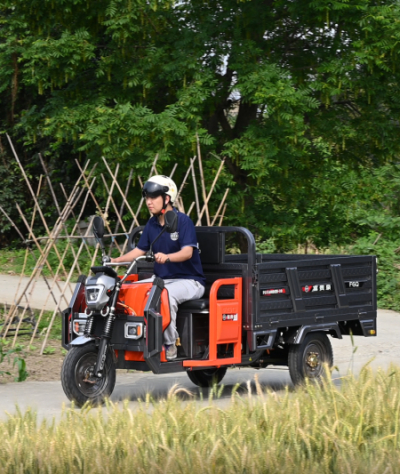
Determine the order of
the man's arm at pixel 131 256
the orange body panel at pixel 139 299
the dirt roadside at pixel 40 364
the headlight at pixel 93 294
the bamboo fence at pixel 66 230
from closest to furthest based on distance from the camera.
→ the headlight at pixel 93 294, the orange body panel at pixel 139 299, the man's arm at pixel 131 256, the dirt roadside at pixel 40 364, the bamboo fence at pixel 66 230

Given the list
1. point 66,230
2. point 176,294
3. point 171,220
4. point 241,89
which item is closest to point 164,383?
point 176,294

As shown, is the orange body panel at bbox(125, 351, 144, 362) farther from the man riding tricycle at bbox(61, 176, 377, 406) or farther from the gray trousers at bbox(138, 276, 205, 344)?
the gray trousers at bbox(138, 276, 205, 344)

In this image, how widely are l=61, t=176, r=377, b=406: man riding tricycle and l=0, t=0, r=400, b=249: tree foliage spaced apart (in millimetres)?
5459

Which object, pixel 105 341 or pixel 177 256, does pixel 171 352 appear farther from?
pixel 177 256

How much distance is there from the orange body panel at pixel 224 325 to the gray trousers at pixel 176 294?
0.60ft

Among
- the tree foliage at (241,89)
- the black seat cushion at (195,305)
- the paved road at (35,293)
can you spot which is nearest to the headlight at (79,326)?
the black seat cushion at (195,305)

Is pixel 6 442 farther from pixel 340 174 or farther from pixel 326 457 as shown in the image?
pixel 340 174

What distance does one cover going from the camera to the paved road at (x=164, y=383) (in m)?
7.84

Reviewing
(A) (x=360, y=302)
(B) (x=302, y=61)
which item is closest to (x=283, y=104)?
(B) (x=302, y=61)

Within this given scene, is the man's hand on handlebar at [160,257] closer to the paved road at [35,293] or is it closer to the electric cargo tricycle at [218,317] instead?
the electric cargo tricycle at [218,317]

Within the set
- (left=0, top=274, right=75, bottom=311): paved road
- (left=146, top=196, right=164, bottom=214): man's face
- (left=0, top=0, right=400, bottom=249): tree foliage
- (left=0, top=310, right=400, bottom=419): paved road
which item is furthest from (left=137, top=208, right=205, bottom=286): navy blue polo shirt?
(left=0, top=0, right=400, bottom=249): tree foliage

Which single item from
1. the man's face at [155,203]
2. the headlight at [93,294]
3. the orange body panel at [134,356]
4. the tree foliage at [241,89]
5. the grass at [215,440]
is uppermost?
the tree foliage at [241,89]

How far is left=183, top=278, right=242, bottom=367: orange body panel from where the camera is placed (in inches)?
306

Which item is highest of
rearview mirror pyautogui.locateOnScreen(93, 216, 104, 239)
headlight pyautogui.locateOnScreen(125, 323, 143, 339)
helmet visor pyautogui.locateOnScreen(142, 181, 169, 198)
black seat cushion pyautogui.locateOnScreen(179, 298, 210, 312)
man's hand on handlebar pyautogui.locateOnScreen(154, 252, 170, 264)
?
helmet visor pyautogui.locateOnScreen(142, 181, 169, 198)
